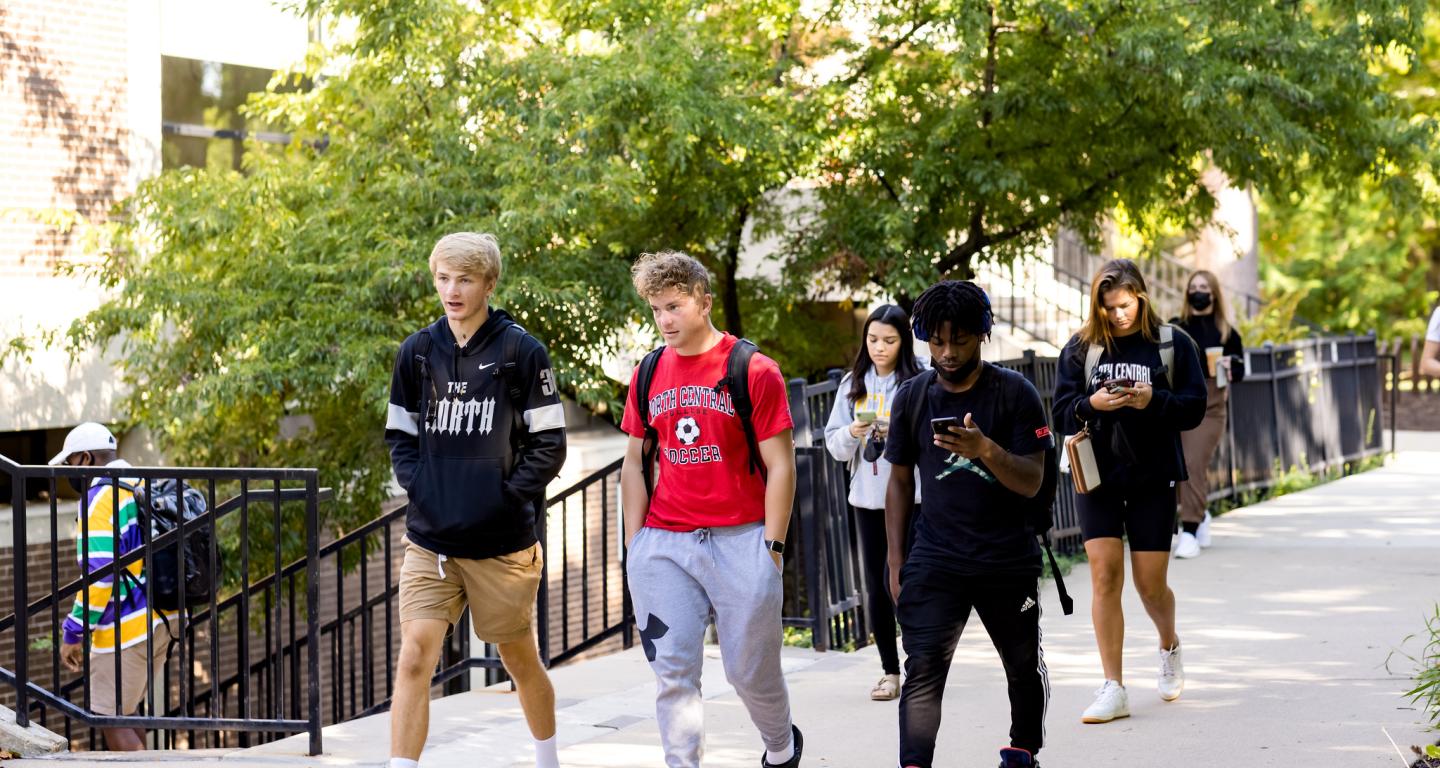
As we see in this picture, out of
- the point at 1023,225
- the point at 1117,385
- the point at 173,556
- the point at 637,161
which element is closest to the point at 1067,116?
the point at 1023,225

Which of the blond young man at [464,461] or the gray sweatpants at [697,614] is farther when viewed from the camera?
the blond young man at [464,461]

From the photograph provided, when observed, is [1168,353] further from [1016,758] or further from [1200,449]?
[1200,449]

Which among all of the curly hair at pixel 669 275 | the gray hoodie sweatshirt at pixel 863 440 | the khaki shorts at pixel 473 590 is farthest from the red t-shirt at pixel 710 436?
the gray hoodie sweatshirt at pixel 863 440

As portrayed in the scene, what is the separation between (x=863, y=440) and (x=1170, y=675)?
5.21 feet

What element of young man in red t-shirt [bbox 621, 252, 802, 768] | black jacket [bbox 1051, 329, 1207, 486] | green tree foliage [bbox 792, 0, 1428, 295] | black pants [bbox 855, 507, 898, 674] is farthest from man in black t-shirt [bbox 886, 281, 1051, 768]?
green tree foliage [bbox 792, 0, 1428, 295]

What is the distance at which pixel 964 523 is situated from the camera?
15.5 ft

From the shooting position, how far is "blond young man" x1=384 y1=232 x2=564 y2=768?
4.91m

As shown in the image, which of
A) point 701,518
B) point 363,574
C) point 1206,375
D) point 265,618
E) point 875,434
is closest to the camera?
point 701,518

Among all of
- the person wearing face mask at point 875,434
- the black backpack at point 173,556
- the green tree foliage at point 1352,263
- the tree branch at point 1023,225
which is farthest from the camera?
the green tree foliage at point 1352,263

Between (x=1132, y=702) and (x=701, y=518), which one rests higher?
(x=701, y=518)

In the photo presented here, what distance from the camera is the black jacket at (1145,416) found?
5.91m

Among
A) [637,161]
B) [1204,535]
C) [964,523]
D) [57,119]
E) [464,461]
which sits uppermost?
[57,119]

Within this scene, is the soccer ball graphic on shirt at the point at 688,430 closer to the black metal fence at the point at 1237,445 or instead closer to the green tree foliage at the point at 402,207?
the black metal fence at the point at 1237,445

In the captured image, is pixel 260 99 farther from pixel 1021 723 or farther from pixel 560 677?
pixel 1021 723
